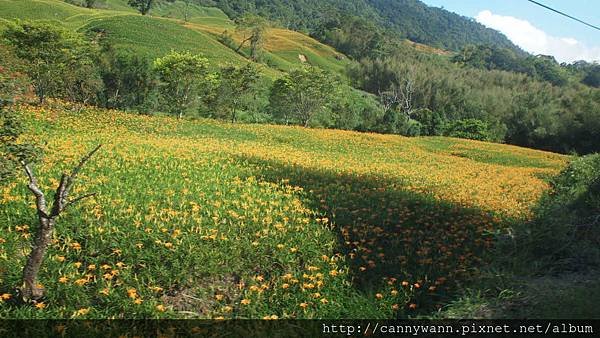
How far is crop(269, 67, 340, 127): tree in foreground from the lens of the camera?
36.9 metres

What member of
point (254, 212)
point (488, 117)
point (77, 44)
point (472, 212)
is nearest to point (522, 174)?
point (472, 212)

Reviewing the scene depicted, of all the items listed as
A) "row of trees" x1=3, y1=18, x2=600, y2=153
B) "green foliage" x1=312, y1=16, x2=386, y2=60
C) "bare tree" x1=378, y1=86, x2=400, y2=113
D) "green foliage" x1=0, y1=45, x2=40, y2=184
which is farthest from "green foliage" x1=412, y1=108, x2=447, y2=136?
"green foliage" x1=312, y1=16, x2=386, y2=60

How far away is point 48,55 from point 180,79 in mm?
8266

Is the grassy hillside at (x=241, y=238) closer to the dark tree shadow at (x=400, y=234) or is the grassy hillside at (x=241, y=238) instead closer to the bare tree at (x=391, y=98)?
the dark tree shadow at (x=400, y=234)

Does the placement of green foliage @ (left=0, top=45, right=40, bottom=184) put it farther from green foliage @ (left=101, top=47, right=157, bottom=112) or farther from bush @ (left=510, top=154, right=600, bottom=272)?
green foliage @ (left=101, top=47, right=157, bottom=112)

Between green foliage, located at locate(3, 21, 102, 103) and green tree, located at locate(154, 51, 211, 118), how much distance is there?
5.37 m

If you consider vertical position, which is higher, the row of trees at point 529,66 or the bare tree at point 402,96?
the row of trees at point 529,66

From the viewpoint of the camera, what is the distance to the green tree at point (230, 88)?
106ft

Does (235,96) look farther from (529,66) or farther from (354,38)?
(529,66)

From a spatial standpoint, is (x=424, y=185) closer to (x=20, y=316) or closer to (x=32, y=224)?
(x=32, y=224)

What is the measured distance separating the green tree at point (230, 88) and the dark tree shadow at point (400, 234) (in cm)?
2046

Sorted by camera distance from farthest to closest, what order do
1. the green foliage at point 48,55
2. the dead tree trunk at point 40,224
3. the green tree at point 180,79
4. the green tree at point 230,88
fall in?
Answer: the green tree at point 230,88
the green tree at point 180,79
the green foliage at point 48,55
the dead tree trunk at point 40,224

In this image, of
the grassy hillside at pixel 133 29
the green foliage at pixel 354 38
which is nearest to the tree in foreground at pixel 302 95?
the grassy hillside at pixel 133 29

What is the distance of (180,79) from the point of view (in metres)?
29.0
